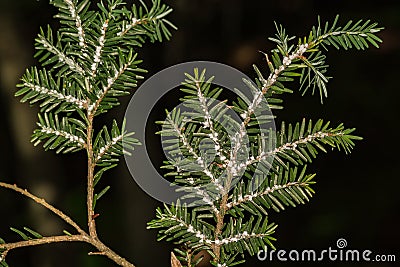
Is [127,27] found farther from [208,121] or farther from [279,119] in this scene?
[279,119]

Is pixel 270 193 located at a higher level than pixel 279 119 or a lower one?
lower

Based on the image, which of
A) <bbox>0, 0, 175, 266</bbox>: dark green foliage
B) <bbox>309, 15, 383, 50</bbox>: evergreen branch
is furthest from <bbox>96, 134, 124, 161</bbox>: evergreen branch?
<bbox>309, 15, 383, 50</bbox>: evergreen branch

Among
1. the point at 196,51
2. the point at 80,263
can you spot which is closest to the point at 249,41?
the point at 196,51

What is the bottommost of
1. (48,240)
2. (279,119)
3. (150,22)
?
(48,240)

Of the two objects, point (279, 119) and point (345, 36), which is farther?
point (279, 119)

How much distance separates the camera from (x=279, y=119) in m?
1.71

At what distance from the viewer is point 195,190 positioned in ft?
1.03

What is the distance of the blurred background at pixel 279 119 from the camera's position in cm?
146

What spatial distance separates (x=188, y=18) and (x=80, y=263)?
2.29 ft

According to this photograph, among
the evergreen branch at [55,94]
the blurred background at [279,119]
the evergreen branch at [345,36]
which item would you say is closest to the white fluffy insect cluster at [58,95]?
the evergreen branch at [55,94]

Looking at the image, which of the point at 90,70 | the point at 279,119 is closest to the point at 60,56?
the point at 90,70

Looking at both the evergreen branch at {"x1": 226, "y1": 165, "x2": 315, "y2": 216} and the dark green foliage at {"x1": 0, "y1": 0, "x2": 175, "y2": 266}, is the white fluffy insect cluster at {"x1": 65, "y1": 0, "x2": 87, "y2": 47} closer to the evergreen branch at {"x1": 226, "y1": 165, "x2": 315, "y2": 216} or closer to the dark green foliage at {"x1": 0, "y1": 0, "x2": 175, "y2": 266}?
the dark green foliage at {"x1": 0, "y1": 0, "x2": 175, "y2": 266}

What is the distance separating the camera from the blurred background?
4.79 feet

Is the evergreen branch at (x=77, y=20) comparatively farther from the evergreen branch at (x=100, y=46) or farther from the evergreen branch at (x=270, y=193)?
the evergreen branch at (x=270, y=193)
